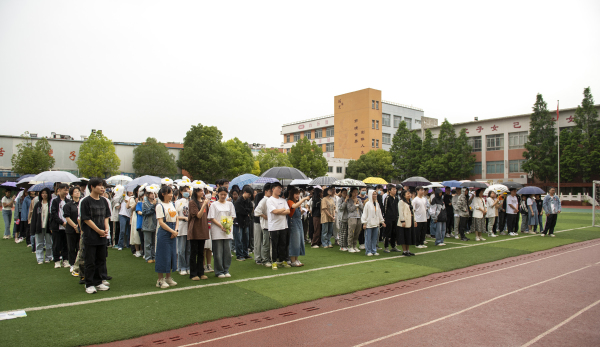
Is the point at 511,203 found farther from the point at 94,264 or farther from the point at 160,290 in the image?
the point at 94,264

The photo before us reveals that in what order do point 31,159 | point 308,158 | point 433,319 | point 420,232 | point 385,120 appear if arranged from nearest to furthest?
1. point 433,319
2. point 420,232
3. point 31,159
4. point 308,158
5. point 385,120

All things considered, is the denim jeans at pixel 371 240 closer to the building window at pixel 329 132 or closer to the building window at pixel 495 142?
the building window at pixel 495 142

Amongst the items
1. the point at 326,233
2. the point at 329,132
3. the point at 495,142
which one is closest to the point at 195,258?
the point at 326,233

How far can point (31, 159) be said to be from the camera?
4103 centimetres

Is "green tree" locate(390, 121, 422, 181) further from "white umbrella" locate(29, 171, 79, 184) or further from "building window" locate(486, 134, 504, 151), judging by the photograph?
"white umbrella" locate(29, 171, 79, 184)

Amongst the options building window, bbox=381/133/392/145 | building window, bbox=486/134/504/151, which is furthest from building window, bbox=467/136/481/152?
building window, bbox=381/133/392/145

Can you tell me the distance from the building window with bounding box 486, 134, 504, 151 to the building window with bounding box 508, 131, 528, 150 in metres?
1.01

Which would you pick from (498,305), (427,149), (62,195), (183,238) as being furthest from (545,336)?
(427,149)

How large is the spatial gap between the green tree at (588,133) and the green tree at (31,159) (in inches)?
2455

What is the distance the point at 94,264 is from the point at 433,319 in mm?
6064

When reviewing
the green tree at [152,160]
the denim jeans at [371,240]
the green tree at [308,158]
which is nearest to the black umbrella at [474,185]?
the denim jeans at [371,240]

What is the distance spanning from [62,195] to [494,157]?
54.4 meters

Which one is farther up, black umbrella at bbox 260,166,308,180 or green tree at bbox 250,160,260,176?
green tree at bbox 250,160,260,176

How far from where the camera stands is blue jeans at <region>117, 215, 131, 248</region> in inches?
448
